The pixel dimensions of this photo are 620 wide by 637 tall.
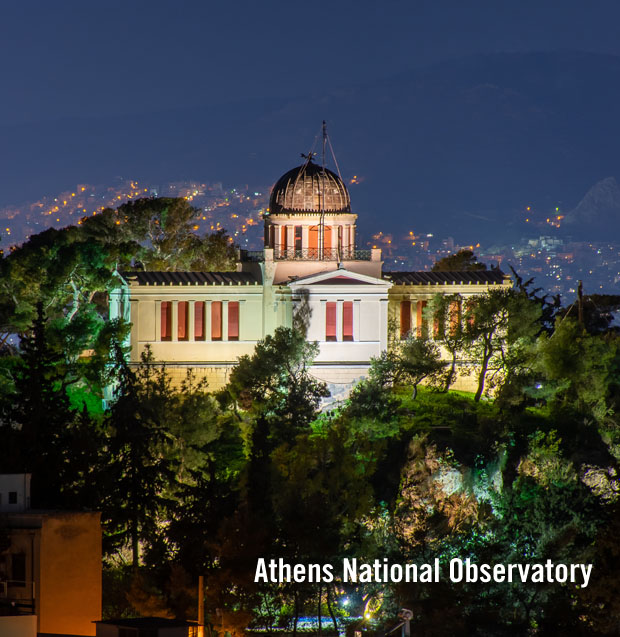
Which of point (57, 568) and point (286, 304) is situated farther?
point (286, 304)

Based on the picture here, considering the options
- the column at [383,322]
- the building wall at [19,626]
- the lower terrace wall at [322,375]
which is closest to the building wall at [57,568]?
the building wall at [19,626]

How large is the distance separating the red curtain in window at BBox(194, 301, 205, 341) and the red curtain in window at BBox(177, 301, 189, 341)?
1.42ft

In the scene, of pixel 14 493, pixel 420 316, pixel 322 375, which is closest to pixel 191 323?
pixel 322 375

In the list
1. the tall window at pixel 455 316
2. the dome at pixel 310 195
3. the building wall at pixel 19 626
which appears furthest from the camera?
the dome at pixel 310 195

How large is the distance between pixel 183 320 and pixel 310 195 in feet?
30.7

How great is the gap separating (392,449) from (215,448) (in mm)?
7555

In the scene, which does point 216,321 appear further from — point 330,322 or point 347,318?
point 347,318

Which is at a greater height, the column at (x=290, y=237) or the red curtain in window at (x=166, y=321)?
the column at (x=290, y=237)

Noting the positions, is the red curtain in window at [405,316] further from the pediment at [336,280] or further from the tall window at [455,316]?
the pediment at [336,280]

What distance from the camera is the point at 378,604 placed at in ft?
156

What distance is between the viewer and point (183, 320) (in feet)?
217

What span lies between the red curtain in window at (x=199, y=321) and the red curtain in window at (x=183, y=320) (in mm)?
433

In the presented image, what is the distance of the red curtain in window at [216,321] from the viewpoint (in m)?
66.6

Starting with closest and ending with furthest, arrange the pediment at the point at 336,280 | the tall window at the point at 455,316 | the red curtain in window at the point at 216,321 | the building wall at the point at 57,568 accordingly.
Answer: the building wall at the point at 57,568, the pediment at the point at 336,280, the tall window at the point at 455,316, the red curtain in window at the point at 216,321
